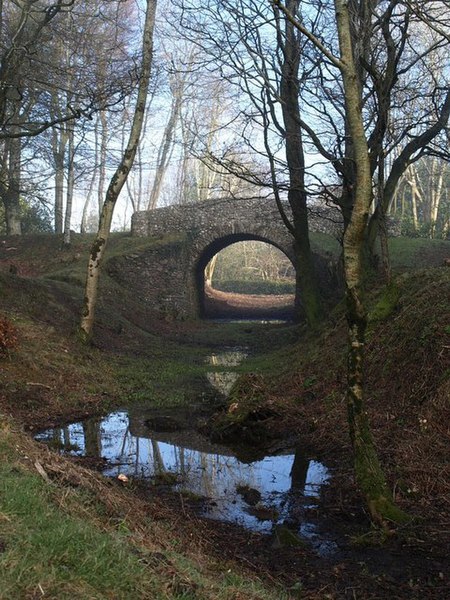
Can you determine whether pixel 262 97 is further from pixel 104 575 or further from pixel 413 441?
pixel 104 575

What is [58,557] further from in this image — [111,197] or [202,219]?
[202,219]

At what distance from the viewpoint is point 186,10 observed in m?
10.8

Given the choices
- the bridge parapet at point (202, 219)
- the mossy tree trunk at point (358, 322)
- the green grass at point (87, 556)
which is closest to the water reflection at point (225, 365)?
the mossy tree trunk at point (358, 322)

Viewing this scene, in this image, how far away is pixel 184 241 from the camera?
27062mm

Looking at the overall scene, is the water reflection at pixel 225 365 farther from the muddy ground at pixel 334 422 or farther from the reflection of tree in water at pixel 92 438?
the reflection of tree in water at pixel 92 438

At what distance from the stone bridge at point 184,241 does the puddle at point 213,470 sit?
633 inches

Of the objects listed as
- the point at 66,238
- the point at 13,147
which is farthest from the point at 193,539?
the point at 66,238

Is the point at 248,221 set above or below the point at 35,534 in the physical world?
above

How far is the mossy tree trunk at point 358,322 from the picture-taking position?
5022 mm

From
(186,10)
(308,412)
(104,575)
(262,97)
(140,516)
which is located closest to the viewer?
(104,575)

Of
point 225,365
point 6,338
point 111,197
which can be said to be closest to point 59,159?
point 111,197

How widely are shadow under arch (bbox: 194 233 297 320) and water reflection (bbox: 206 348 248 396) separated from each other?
8.47 m

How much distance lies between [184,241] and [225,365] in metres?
12.8

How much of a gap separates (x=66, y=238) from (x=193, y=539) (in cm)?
2273
